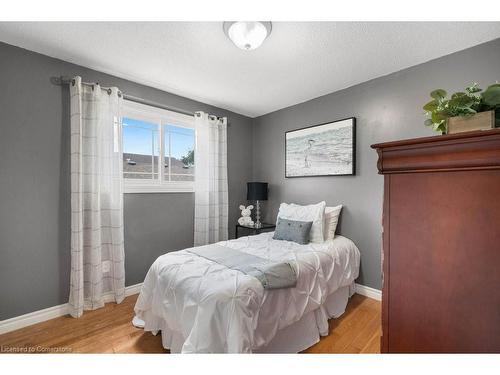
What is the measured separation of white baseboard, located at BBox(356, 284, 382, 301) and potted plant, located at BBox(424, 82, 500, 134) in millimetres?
2347

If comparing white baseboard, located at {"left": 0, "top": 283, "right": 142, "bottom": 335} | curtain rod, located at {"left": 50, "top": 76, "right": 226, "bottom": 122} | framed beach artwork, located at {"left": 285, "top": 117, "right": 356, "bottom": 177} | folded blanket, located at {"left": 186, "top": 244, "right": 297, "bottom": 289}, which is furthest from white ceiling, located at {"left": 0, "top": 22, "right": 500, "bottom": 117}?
white baseboard, located at {"left": 0, "top": 283, "right": 142, "bottom": 335}

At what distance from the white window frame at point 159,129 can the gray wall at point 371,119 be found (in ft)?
4.73

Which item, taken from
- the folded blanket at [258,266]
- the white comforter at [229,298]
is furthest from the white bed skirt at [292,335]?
the folded blanket at [258,266]

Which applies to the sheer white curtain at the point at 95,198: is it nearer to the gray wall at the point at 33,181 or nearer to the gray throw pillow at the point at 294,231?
the gray wall at the point at 33,181

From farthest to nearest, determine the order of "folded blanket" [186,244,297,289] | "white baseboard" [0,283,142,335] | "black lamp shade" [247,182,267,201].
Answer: "black lamp shade" [247,182,267,201], "white baseboard" [0,283,142,335], "folded blanket" [186,244,297,289]

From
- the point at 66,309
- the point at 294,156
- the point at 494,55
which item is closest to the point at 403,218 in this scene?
the point at 494,55

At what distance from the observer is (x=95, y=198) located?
2.31 metres

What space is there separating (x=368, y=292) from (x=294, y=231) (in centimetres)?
111

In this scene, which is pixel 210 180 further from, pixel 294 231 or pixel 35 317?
pixel 35 317

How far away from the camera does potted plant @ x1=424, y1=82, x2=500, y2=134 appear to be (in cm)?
72

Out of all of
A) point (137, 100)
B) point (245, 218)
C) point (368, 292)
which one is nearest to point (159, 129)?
point (137, 100)

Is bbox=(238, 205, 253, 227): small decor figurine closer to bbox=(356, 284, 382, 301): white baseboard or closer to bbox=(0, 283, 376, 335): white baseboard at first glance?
bbox=(356, 284, 382, 301): white baseboard

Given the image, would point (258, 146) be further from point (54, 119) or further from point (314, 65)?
point (54, 119)

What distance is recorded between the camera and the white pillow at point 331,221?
273 centimetres
